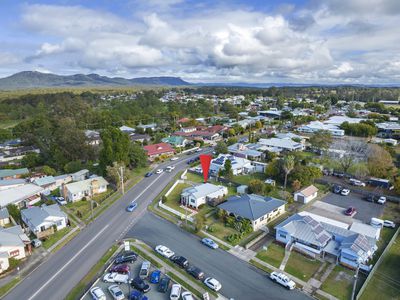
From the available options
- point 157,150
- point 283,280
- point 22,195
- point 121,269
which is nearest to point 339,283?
point 283,280

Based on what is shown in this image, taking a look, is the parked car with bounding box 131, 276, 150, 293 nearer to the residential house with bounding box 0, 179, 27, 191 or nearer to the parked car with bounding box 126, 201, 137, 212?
the parked car with bounding box 126, 201, 137, 212

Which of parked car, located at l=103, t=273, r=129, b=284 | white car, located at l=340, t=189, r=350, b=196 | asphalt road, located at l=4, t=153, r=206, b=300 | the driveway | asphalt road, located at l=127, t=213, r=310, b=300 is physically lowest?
asphalt road, located at l=4, t=153, r=206, b=300

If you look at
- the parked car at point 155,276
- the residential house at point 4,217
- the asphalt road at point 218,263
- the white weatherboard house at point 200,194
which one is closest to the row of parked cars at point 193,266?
the asphalt road at point 218,263

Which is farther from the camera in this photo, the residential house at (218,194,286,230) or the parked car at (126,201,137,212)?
the parked car at (126,201,137,212)

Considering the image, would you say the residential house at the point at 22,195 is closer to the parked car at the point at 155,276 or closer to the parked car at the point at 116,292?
the parked car at the point at 116,292

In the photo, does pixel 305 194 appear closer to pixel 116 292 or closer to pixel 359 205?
pixel 359 205

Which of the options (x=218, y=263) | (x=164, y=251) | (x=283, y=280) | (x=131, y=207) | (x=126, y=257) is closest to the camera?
(x=283, y=280)

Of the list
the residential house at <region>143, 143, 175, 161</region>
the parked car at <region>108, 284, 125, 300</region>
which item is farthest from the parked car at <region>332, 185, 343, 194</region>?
the residential house at <region>143, 143, 175, 161</region>
